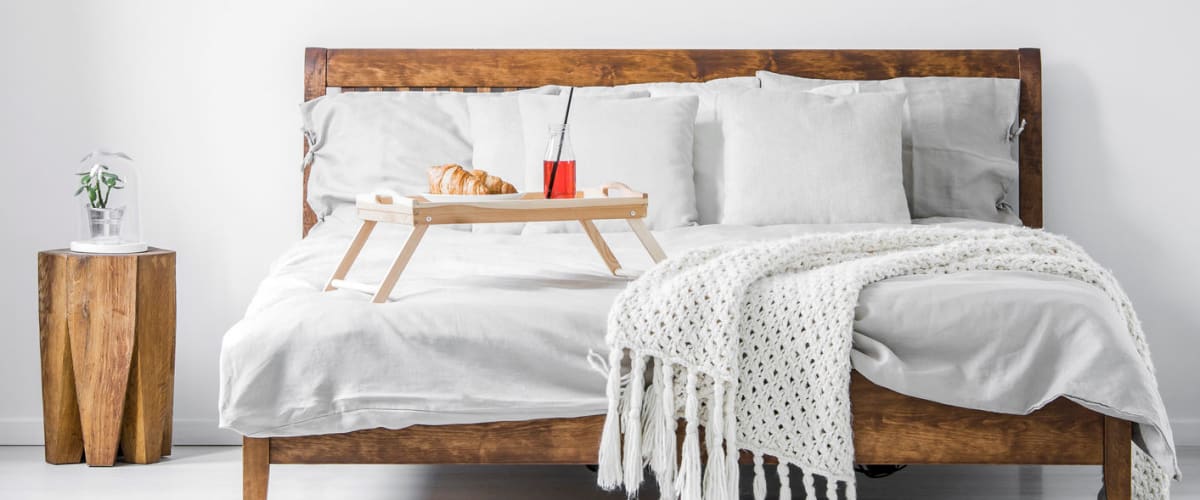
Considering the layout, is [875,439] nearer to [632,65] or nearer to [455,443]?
[455,443]

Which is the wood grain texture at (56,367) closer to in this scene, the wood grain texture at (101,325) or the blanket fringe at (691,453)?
the wood grain texture at (101,325)

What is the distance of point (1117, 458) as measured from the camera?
164 cm

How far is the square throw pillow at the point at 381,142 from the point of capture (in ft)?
8.82

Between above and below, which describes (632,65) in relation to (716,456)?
above

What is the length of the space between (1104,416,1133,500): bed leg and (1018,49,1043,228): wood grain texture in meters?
1.45

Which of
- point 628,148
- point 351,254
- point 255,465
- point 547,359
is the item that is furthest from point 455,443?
point 628,148

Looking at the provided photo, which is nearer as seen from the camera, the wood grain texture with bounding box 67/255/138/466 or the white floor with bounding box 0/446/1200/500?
the white floor with bounding box 0/446/1200/500

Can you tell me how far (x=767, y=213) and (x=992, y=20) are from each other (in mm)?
1018

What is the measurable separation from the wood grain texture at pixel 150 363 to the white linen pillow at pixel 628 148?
0.89 m

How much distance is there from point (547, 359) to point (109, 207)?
1657 millimetres

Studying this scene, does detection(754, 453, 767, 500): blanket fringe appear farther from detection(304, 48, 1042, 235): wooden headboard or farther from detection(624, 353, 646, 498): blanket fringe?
detection(304, 48, 1042, 235): wooden headboard

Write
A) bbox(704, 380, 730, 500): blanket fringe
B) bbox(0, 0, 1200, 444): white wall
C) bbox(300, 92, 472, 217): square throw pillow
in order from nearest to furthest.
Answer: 1. bbox(704, 380, 730, 500): blanket fringe
2. bbox(300, 92, 472, 217): square throw pillow
3. bbox(0, 0, 1200, 444): white wall

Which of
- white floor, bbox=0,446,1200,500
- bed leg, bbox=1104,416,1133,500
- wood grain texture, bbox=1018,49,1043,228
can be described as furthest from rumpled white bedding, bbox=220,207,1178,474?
wood grain texture, bbox=1018,49,1043,228

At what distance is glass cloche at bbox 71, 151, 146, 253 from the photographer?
263cm
